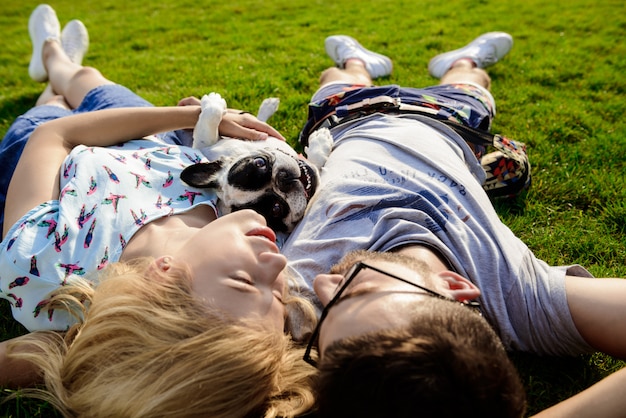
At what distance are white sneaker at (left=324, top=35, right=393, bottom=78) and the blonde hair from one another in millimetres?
3101

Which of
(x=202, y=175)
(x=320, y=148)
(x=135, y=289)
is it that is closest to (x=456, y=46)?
(x=320, y=148)

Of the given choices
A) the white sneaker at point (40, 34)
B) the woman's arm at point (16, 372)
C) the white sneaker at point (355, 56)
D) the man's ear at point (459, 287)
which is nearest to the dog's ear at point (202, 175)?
the woman's arm at point (16, 372)

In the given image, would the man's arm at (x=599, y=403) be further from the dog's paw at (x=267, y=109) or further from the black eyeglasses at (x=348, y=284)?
the dog's paw at (x=267, y=109)

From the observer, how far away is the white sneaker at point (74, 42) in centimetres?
456

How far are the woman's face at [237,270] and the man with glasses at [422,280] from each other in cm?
18

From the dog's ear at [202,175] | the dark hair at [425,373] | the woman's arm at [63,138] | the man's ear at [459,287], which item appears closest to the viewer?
the dark hair at [425,373]

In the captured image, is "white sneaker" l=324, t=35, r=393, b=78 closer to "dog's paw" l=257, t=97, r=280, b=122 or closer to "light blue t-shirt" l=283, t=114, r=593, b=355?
"dog's paw" l=257, t=97, r=280, b=122

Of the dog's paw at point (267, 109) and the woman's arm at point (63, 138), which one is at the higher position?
the woman's arm at point (63, 138)

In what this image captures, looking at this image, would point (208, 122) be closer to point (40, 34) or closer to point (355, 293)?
point (355, 293)

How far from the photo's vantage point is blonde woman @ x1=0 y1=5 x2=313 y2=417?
168 centimetres

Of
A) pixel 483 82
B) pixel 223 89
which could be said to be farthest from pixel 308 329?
pixel 223 89

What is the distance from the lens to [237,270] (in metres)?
1.82

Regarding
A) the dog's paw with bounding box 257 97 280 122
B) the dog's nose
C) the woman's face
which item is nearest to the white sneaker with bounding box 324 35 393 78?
the dog's paw with bounding box 257 97 280 122

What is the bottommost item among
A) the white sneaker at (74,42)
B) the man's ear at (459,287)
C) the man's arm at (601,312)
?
the man's arm at (601,312)
